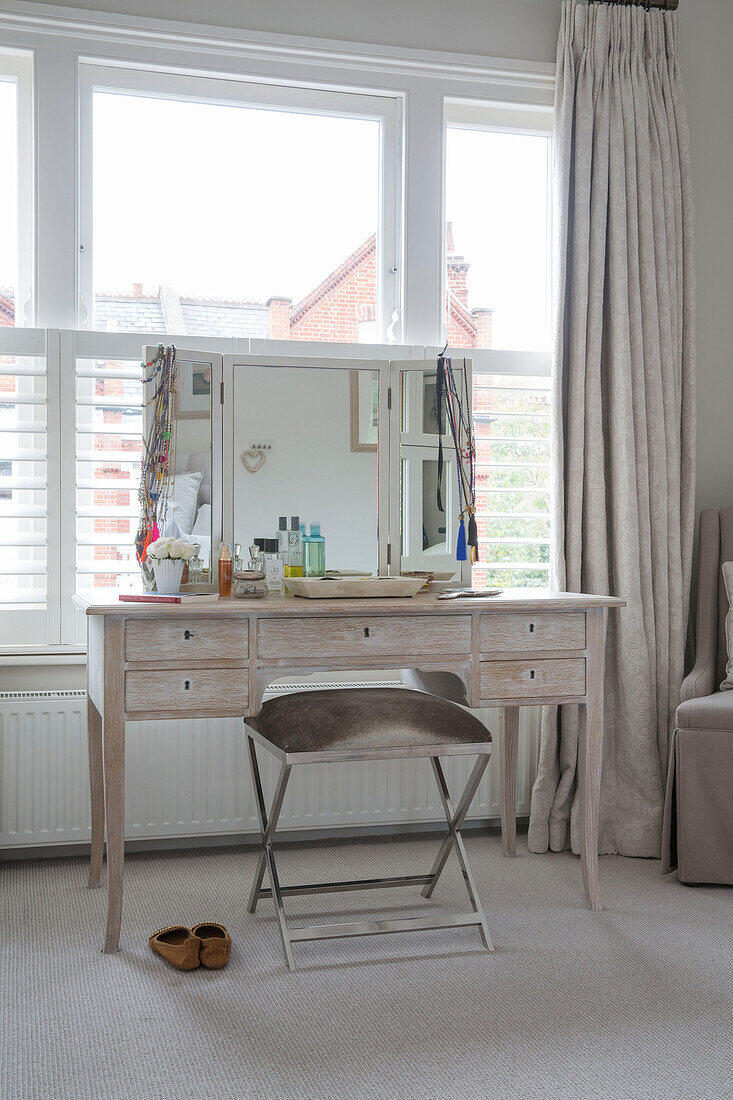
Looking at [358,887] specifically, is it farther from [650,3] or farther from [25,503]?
[650,3]

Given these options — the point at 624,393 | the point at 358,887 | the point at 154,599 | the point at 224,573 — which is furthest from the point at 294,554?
the point at 624,393

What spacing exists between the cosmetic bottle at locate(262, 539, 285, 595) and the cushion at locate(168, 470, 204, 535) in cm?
24

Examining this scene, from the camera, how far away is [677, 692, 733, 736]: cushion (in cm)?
276

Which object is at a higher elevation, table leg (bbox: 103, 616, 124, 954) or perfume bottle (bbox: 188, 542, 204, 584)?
perfume bottle (bbox: 188, 542, 204, 584)

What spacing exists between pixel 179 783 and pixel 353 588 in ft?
2.90

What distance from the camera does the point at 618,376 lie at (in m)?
3.09

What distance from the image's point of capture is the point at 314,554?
2797mm

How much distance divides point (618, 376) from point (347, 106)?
4.05 ft

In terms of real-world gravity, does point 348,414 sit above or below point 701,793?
above

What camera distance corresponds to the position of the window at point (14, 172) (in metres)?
2.90

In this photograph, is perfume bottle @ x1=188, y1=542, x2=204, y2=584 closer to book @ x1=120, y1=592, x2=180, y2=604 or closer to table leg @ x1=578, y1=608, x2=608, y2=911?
book @ x1=120, y1=592, x2=180, y2=604

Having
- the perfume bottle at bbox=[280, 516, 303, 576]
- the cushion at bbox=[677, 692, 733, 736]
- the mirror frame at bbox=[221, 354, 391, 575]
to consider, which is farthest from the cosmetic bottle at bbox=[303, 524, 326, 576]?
the cushion at bbox=[677, 692, 733, 736]

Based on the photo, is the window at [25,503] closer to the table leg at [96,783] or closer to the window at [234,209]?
the window at [234,209]

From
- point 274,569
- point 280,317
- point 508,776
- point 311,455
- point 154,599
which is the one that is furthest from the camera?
point 280,317
